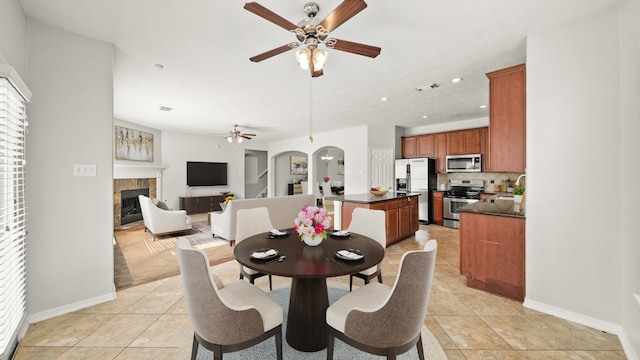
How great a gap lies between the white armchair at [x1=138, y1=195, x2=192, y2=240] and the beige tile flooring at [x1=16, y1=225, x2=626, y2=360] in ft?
7.58

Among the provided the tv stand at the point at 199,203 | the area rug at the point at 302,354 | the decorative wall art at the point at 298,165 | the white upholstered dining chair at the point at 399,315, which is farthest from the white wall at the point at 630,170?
the decorative wall art at the point at 298,165

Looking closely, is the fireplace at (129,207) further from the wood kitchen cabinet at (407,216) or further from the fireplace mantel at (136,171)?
the wood kitchen cabinet at (407,216)

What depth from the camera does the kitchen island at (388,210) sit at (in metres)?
4.16

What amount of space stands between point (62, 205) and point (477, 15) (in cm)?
400

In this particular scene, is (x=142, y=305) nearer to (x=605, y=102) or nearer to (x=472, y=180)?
(x=605, y=102)

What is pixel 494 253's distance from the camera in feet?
8.59

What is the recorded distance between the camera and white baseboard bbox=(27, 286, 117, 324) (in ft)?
6.97

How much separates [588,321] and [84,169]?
464 centimetres

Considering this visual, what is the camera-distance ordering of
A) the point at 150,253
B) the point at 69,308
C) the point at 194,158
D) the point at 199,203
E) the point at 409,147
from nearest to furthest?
1. the point at 69,308
2. the point at 150,253
3. the point at 409,147
4. the point at 199,203
5. the point at 194,158

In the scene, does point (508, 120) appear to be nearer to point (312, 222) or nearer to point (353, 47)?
point (353, 47)

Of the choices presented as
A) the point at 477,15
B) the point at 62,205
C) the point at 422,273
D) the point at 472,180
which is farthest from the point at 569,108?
the point at 62,205

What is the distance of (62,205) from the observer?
229cm

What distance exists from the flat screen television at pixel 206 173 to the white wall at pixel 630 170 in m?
8.83

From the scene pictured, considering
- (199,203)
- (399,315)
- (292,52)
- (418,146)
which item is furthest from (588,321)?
(199,203)
